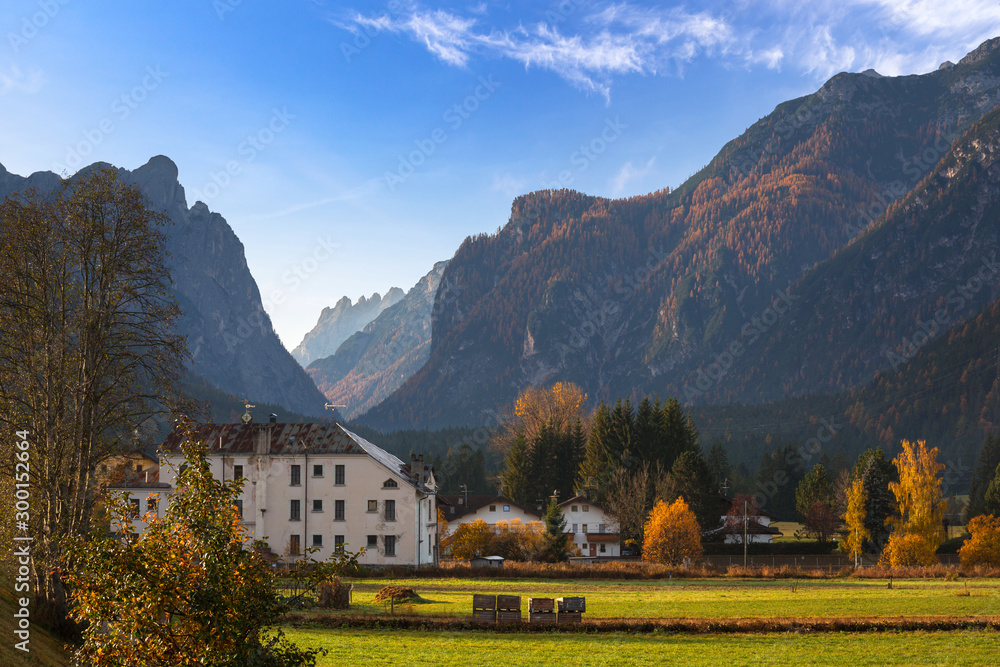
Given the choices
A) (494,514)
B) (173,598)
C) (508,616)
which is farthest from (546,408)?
(173,598)

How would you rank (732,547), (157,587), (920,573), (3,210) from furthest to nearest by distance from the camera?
1. (732,547)
2. (920,573)
3. (3,210)
4. (157,587)

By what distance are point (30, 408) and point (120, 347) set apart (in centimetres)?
333

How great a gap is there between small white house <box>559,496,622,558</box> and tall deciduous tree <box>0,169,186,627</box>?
75.6 meters

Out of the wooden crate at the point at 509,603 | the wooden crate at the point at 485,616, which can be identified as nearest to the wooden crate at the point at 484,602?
the wooden crate at the point at 509,603

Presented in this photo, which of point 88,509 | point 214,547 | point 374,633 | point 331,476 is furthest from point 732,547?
point 214,547

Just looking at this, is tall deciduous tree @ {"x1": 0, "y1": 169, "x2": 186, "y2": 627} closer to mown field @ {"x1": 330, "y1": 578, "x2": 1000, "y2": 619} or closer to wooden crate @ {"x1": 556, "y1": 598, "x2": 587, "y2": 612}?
mown field @ {"x1": 330, "y1": 578, "x2": 1000, "y2": 619}

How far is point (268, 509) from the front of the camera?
241 feet

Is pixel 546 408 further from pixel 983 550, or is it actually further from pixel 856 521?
pixel 983 550

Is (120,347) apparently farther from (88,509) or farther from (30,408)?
(88,509)

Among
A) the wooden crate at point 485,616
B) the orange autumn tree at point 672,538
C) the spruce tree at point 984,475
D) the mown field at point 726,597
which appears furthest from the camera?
the spruce tree at point 984,475

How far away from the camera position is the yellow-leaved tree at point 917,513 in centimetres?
7688

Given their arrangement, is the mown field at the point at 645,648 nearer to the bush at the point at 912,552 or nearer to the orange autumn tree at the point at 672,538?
the orange autumn tree at the point at 672,538

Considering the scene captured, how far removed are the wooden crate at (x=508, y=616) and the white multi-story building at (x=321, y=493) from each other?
36.3 metres

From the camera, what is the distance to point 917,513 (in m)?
78.9
